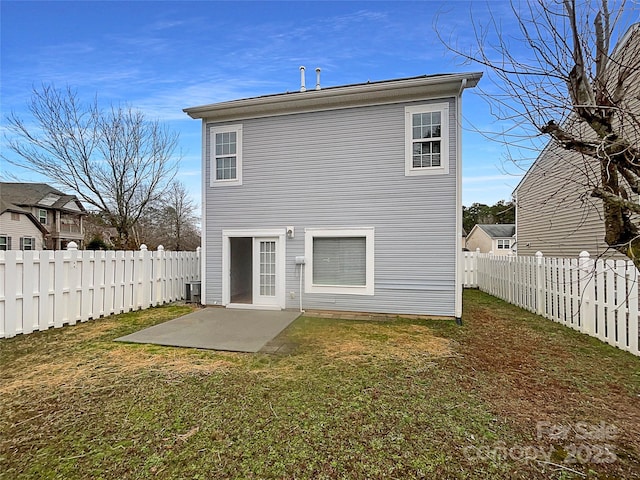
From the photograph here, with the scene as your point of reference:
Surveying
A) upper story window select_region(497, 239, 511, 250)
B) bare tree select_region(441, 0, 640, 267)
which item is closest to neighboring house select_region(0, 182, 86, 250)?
bare tree select_region(441, 0, 640, 267)

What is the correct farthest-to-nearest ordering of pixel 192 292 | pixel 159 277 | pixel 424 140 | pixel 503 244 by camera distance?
pixel 503 244 → pixel 192 292 → pixel 159 277 → pixel 424 140

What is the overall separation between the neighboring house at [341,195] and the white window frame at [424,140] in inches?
0.9

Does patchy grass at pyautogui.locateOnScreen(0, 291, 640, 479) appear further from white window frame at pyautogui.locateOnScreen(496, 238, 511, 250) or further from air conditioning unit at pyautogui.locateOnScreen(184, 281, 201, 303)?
white window frame at pyautogui.locateOnScreen(496, 238, 511, 250)

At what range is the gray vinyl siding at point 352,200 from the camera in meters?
7.24

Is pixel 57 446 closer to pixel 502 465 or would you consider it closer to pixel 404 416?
pixel 404 416

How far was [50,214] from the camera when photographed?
2708 centimetres

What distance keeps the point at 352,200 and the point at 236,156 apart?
3386 millimetres

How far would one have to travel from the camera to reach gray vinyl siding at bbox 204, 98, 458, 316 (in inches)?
285

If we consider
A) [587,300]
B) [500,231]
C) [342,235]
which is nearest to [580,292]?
[587,300]

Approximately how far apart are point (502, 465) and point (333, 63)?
9.62 meters

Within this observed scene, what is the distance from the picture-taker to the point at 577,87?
219 centimetres

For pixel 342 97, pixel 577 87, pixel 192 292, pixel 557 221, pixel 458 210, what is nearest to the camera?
pixel 577 87

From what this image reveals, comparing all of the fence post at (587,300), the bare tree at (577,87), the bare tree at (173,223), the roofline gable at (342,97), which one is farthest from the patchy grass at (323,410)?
the bare tree at (173,223)

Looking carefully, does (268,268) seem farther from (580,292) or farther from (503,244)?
(503,244)
